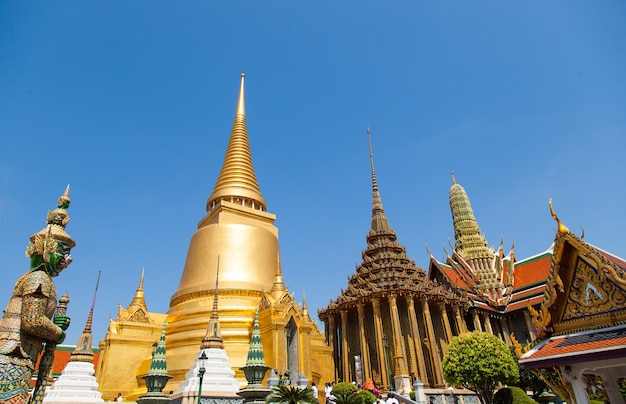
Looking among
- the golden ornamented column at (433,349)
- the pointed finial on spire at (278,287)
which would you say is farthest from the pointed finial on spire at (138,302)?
the golden ornamented column at (433,349)

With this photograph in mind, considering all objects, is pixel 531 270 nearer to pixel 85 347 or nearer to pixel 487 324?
pixel 487 324

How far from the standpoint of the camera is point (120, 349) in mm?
17172

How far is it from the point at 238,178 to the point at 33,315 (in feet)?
63.5

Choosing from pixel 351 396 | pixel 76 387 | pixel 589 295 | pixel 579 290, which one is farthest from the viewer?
pixel 76 387

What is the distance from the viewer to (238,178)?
2378 centimetres

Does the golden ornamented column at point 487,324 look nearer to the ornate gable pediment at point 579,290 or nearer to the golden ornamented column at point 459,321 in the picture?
the golden ornamented column at point 459,321

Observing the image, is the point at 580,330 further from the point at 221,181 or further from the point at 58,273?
the point at 221,181

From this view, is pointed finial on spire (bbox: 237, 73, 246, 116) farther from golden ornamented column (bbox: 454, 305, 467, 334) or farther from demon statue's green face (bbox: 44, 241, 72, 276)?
demon statue's green face (bbox: 44, 241, 72, 276)

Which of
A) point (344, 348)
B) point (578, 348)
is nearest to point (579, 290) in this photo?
point (578, 348)

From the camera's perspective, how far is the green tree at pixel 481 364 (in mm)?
14570

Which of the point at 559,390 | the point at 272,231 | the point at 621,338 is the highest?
the point at 272,231

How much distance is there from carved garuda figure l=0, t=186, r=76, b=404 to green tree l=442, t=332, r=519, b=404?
1375cm

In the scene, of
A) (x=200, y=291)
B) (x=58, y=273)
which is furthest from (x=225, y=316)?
(x=58, y=273)

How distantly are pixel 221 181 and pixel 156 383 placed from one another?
50.5 feet
